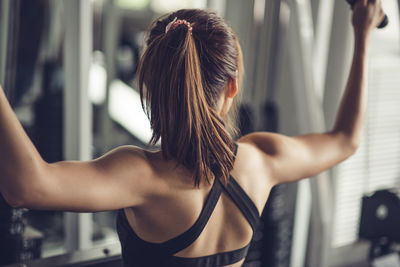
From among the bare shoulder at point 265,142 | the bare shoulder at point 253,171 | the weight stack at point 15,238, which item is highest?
the bare shoulder at point 265,142

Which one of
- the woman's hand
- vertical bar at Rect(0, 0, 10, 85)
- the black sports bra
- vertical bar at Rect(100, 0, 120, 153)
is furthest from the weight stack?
vertical bar at Rect(100, 0, 120, 153)

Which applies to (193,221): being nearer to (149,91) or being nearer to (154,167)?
(154,167)

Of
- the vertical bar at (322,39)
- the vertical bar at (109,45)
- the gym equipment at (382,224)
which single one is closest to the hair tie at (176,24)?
Result: the vertical bar at (322,39)

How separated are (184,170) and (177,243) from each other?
0.18 metres

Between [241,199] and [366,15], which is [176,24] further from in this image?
[366,15]

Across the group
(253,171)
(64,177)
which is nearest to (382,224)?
(253,171)

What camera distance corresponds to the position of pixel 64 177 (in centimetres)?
85

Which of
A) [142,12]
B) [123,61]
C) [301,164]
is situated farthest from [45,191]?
[142,12]

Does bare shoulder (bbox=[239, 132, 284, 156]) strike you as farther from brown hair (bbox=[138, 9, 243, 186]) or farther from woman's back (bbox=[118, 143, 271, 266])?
brown hair (bbox=[138, 9, 243, 186])

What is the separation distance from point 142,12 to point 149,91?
16.5ft

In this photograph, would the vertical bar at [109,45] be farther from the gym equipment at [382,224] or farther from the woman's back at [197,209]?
the woman's back at [197,209]

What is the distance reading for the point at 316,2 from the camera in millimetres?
2625

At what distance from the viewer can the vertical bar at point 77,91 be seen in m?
1.87

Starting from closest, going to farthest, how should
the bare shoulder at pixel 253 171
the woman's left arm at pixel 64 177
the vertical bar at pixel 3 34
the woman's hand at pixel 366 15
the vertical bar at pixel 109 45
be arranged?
1. the woman's left arm at pixel 64 177
2. the bare shoulder at pixel 253 171
3. the woman's hand at pixel 366 15
4. the vertical bar at pixel 3 34
5. the vertical bar at pixel 109 45
